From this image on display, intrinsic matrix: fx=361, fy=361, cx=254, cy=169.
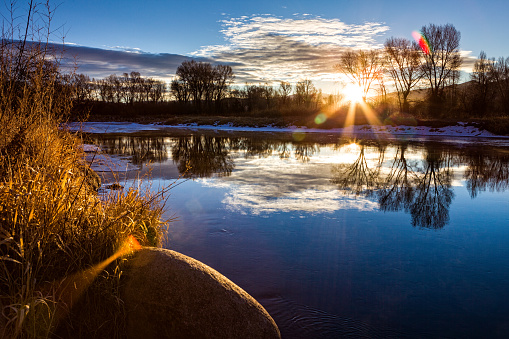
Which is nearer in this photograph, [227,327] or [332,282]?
[227,327]

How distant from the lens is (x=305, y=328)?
334 cm

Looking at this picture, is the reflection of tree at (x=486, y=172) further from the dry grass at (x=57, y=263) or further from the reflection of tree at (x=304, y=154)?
the dry grass at (x=57, y=263)

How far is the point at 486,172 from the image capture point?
37.0 feet

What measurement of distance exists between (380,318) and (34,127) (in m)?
5.33

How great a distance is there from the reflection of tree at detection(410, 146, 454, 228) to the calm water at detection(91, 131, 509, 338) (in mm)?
34

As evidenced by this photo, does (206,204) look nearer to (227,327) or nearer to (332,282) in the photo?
(332,282)

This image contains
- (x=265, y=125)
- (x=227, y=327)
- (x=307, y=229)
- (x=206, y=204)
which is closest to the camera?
(x=227, y=327)

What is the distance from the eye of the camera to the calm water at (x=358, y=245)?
3.53 m

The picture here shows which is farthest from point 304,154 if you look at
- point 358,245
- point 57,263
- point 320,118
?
point 320,118

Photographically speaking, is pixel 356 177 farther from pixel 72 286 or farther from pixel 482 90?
pixel 482 90

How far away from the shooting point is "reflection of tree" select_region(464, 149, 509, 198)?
9.13m

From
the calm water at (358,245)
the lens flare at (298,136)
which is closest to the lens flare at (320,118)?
the lens flare at (298,136)

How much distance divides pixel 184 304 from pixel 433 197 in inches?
272

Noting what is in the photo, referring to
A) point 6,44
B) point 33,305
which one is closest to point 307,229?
point 33,305
